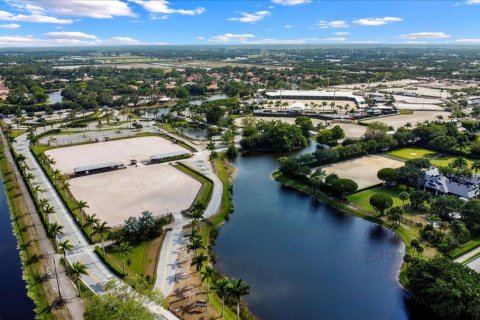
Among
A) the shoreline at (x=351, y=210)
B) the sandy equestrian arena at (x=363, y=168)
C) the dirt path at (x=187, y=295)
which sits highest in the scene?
the dirt path at (x=187, y=295)

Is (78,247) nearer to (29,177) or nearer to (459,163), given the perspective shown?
(29,177)

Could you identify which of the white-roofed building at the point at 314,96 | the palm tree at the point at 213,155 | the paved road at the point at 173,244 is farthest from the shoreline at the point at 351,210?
the white-roofed building at the point at 314,96

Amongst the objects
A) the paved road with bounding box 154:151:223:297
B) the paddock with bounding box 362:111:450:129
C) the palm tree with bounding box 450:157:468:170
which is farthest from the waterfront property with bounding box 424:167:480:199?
the paddock with bounding box 362:111:450:129

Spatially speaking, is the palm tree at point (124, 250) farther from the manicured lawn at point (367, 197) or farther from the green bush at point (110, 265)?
the manicured lawn at point (367, 197)

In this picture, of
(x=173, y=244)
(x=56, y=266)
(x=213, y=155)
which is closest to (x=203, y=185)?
(x=213, y=155)

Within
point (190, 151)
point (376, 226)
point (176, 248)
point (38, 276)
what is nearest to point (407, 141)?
point (376, 226)
